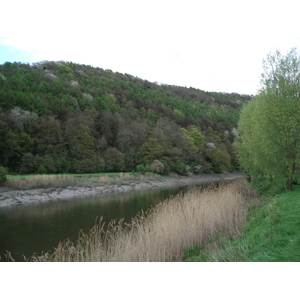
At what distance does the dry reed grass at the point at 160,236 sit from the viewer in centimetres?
601

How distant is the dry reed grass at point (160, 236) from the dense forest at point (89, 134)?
29800 mm

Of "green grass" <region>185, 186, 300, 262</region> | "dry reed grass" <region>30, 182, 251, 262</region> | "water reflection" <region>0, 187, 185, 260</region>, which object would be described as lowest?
"water reflection" <region>0, 187, 185, 260</region>

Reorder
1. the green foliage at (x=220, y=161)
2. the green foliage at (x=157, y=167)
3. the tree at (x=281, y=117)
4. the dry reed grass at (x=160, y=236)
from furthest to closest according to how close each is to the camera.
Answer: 1. the green foliage at (x=220, y=161)
2. the green foliage at (x=157, y=167)
3. the tree at (x=281, y=117)
4. the dry reed grass at (x=160, y=236)

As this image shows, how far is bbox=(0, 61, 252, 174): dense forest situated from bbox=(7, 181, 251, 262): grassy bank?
97.7ft

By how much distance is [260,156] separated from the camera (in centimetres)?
1450

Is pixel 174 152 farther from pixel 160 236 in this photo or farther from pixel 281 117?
pixel 160 236

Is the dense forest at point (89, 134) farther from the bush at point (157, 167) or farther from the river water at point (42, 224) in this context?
the river water at point (42, 224)

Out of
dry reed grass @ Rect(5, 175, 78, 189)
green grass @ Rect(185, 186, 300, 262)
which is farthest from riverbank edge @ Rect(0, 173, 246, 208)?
green grass @ Rect(185, 186, 300, 262)

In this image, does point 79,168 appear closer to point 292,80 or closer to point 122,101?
point 292,80

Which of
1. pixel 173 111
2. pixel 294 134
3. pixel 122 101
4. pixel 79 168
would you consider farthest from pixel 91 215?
pixel 173 111

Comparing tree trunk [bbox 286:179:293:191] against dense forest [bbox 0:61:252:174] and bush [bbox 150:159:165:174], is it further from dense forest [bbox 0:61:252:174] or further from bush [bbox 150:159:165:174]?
bush [bbox 150:159:165:174]

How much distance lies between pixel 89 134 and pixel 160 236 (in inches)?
1741

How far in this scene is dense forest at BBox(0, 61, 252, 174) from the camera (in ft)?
125

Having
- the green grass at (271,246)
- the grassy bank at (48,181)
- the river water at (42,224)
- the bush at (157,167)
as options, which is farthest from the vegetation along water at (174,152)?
the grassy bank at (48,181)
